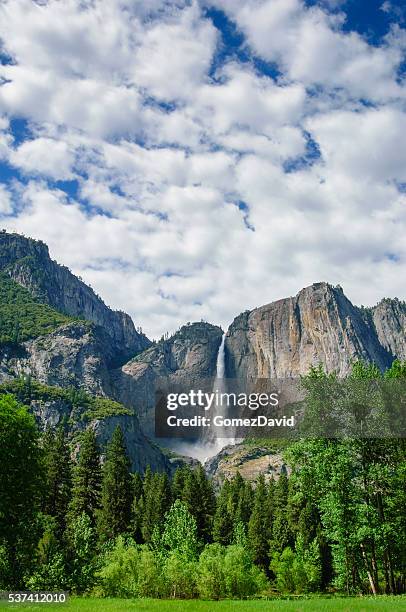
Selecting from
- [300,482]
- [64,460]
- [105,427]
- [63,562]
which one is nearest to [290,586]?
[64,460]

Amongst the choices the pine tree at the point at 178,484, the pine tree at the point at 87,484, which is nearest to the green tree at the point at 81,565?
the pine tree at the point at 87,484

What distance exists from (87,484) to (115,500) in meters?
4.82

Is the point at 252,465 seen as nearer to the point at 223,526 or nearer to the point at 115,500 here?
the point at 223,526

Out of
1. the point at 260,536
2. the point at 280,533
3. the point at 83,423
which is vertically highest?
the point at 83,423

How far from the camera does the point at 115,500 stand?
59219 mm

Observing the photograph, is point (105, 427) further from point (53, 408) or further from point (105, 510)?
point (105, 510)

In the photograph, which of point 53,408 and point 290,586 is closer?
point 290,586

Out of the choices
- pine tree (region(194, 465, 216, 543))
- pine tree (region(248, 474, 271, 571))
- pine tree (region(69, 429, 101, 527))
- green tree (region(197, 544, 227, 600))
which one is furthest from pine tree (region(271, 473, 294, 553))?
green tree (region(197, 544, 227, 600))

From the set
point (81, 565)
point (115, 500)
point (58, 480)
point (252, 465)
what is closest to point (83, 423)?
point (252, 465)

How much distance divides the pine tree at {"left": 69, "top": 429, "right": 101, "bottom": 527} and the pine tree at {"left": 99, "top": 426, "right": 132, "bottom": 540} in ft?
4.05

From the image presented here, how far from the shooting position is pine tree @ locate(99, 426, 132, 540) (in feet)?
189

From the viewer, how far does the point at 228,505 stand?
3287 inches

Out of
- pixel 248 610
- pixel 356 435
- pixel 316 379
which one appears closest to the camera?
pixel 248 610

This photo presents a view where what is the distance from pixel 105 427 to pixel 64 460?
13595cm
